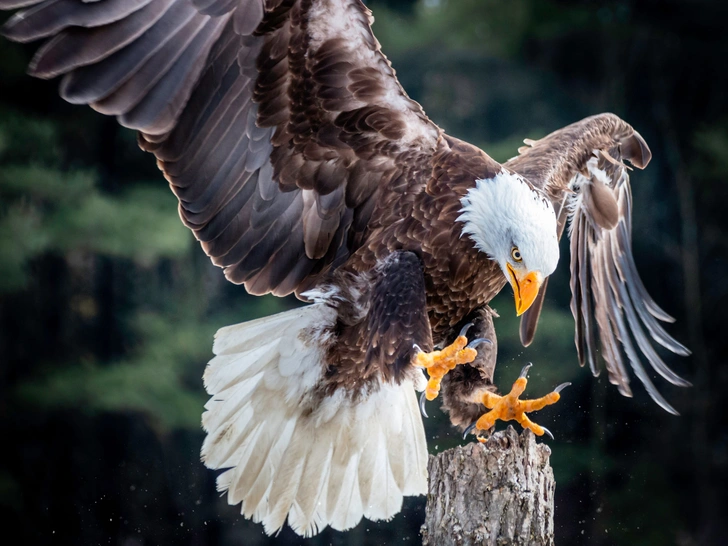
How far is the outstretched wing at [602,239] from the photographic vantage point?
329 cm

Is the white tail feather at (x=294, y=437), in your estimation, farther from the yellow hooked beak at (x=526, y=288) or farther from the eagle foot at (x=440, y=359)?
the yellow hooked beak at (x=526, y=288)

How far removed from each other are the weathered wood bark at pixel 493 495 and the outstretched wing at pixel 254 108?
0.86 m

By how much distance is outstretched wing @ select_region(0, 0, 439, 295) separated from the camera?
2.45 metres

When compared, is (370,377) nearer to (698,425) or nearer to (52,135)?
(52,135)

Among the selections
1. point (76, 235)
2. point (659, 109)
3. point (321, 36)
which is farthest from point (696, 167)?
point (321, 36)

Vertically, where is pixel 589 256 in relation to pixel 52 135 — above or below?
below

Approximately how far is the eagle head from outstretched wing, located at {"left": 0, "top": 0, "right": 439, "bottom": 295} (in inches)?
10.6

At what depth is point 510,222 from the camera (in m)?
2.60

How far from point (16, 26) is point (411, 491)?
1878mm

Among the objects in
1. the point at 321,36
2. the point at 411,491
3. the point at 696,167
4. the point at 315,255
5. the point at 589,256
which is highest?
the point at 696,167

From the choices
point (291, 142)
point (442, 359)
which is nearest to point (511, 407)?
point (442, 359)

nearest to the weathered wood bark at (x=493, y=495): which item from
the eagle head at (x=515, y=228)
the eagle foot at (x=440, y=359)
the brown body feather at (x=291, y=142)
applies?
the eagle foot at (x=440, y=359)

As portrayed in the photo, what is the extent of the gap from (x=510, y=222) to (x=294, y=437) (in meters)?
1.10

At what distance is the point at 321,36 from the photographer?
8.32ft
